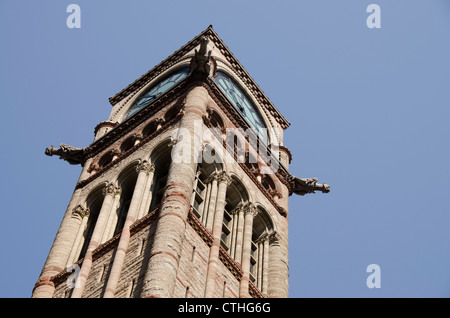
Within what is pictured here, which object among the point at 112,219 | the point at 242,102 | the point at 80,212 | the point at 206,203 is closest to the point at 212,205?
the point at 206,203

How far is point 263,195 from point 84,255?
8409mm

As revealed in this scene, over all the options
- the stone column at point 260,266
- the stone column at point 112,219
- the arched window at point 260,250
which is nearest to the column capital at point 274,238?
the arched window at point 260,250

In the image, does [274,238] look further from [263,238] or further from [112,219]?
[112,219]

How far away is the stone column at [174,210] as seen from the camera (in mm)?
27781

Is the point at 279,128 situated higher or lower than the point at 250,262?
higher

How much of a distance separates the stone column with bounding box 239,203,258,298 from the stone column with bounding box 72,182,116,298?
4.94 m

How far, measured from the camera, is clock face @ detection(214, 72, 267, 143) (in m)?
45.5

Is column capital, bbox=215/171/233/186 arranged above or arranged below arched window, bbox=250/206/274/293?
above

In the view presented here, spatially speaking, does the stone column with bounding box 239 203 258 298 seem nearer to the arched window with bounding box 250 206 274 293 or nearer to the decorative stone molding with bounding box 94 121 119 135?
the arched window with bounding box 250 206 274 293

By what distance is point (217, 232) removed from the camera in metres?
33.3

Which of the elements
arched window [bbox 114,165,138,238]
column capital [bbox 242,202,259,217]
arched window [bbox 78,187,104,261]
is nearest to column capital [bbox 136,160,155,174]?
arched window [bbox 114,165,138,238]
